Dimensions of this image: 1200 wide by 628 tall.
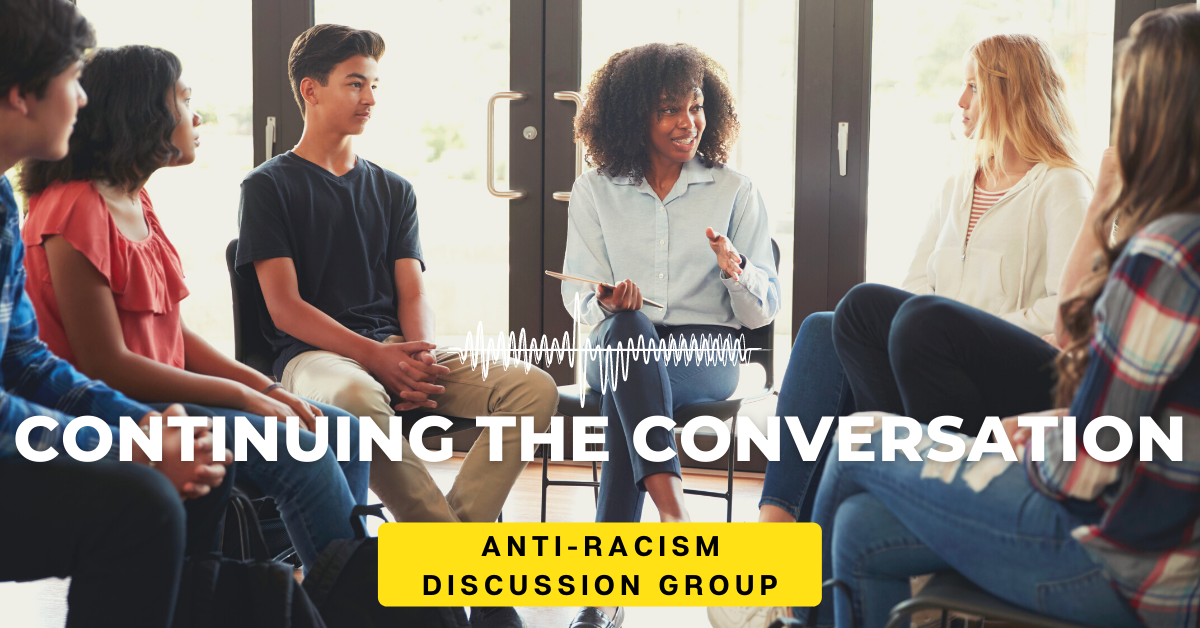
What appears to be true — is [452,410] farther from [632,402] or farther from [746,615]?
[746,615]

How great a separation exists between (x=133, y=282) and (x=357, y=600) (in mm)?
698

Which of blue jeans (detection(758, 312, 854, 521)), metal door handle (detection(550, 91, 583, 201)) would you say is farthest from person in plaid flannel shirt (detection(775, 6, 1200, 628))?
metal door handle (detection(550, 91, 583, 201))

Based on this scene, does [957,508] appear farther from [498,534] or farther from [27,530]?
[27,530]

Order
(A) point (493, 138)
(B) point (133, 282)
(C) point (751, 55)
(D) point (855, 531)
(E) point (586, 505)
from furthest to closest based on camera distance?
(A) point (493, 138)
(C) point (751, 55)
(E) point (586, 505)
(B) point (133, 282)
(D) point (855, 531)

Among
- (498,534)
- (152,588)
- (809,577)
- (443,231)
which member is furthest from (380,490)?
(443,231)

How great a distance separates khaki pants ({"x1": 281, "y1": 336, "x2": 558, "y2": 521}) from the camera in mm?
1805

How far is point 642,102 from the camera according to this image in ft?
7.88

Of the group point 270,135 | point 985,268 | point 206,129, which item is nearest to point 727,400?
point 985,268

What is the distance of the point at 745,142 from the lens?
3.04 metres

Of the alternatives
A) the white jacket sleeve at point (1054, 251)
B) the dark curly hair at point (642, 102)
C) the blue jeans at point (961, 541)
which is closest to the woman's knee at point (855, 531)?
the blue jeans at point (961, 541)

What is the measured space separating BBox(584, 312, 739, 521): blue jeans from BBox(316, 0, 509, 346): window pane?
128cm

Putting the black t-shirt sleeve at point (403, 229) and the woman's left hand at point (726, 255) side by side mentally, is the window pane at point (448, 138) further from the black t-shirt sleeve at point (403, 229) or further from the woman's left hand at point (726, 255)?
the woman's left hand at point (726, 255)

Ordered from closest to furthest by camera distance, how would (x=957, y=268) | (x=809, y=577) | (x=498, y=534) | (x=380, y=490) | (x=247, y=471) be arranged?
1. (x=809, y=577)
2. (x=247, y=471)
3. (x=498, y=534)
4. (x=380, y=490)
5. (x=957, y=268)

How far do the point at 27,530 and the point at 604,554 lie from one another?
0.98 meters
